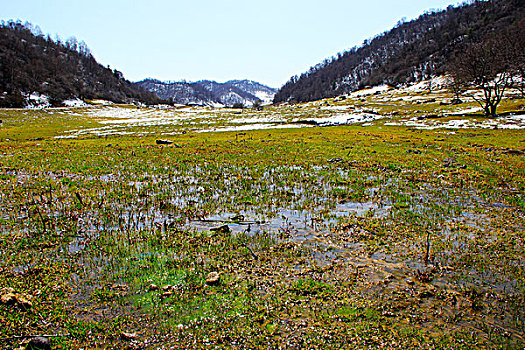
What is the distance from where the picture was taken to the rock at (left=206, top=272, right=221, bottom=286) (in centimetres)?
804

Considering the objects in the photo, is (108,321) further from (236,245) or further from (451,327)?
(451,327)

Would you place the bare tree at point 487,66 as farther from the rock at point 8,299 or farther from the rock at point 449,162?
the rock at point 8,299

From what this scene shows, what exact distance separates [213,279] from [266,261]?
6.54 feet

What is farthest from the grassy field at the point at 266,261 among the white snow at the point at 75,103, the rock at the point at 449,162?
the white snow at the point at 75,103

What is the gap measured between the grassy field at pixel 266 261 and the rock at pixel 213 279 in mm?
41

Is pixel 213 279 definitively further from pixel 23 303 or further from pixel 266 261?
pixel 23 303

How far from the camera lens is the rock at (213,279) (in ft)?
26.4

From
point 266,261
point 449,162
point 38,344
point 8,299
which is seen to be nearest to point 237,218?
point 266,261

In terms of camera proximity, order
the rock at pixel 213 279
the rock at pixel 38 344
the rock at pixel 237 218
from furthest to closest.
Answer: the rock at pixel 237 218
the rock at pixel 213 279
the rock at pixel 38 344

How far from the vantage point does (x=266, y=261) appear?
934 centimetres

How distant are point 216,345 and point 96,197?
13.3 meters

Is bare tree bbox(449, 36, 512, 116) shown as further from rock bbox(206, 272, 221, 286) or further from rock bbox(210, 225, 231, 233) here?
rock bbox(206, 272, 221, 286)

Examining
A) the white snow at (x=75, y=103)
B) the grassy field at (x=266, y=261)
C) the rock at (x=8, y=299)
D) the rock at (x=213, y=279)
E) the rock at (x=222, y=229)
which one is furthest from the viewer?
the white snow at (x=75, y=103)

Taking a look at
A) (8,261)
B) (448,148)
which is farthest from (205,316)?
(448,148)
